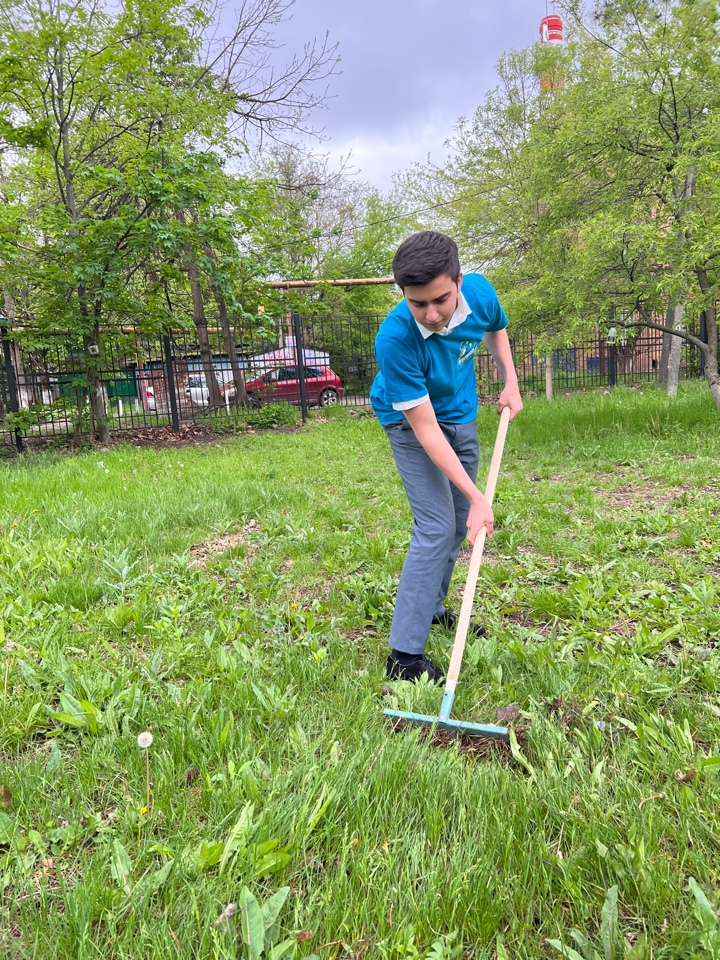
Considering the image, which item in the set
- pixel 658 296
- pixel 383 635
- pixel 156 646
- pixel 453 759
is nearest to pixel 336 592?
pixel 383 635

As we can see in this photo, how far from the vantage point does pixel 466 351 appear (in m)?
2.46

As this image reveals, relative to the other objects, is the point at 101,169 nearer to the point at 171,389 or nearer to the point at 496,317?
the point at 171,389

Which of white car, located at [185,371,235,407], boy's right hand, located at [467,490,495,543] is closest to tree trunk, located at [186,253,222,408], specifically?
white car, located at [185,371,235,407]

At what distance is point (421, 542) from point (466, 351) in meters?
0.82

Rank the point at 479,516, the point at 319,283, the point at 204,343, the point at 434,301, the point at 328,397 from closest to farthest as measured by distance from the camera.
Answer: the point at 434,301
the point at 479,516
the point at 204,343
the point at 319,283
the point at 328,397

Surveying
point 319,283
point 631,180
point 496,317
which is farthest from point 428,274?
point 319,283

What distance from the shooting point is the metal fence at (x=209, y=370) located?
9711mm

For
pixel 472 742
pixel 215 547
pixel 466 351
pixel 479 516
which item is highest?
pixel 466 351

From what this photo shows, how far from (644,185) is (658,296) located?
123 cm

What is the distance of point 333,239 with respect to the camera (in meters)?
23.9

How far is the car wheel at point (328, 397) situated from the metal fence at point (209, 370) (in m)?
0.03

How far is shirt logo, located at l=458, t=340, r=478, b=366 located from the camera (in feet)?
7.89

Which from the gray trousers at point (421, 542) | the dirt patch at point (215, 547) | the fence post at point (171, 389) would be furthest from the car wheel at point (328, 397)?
the gray trousers at point (421, 542)

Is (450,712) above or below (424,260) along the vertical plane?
below
